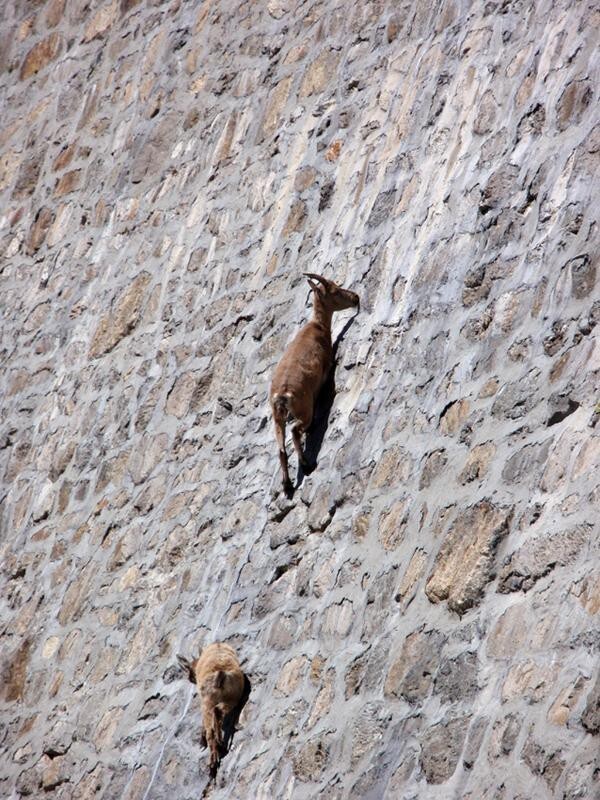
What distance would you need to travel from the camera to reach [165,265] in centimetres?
1091

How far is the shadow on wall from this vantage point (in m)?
8.27

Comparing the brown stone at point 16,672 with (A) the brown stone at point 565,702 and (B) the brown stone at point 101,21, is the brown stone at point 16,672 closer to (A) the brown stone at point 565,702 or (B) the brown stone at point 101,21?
(A) the brown stone at point 565,702

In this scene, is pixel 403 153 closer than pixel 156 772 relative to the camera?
No

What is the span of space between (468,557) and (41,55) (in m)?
9.06

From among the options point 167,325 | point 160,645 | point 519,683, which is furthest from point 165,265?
point 519,683

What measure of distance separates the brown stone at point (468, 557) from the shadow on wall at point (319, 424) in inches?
62.8

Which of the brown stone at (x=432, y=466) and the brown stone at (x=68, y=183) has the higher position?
the brown stone at (x=432, y=466)

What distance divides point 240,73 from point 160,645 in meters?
4.75

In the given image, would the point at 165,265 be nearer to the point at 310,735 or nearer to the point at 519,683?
the point at 310,735

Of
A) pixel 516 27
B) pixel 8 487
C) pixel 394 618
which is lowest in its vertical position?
pixel 8 487

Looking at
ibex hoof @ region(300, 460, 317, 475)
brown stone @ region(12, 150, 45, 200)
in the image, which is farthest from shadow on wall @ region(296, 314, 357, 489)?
brown stone @ region(12, 150, 45, 200)

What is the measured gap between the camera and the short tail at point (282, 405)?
27.2ft

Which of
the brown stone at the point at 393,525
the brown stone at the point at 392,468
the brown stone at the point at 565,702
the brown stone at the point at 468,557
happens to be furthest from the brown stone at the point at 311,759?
the brown stone at the point at 565,702

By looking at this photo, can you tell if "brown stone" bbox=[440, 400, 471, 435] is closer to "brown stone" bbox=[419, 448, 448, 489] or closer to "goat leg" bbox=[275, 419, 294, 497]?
"brown stone" bbox=[419, 448, 448, 489]
